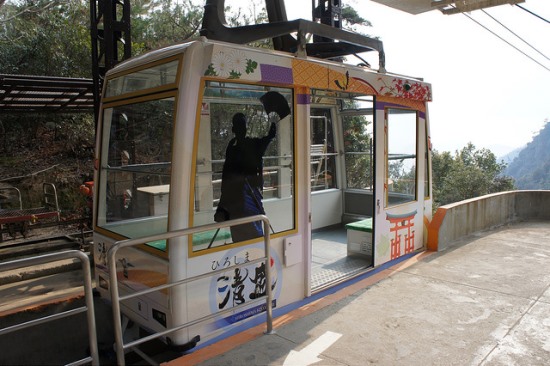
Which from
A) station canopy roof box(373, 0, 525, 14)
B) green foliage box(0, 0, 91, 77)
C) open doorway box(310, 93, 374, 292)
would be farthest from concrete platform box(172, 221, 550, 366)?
green foliage box(0, 0, 91, 77)

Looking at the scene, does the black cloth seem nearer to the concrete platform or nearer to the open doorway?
the concrete platform

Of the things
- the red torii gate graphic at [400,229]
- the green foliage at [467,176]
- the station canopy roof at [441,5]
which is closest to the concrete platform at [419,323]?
the red torii gate graphic at [400,229]

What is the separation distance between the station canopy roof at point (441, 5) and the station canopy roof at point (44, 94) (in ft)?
19.3

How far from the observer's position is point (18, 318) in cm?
429

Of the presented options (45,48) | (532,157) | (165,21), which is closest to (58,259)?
(45,48)

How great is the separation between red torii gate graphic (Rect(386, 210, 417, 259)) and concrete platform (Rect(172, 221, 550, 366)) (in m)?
0.22

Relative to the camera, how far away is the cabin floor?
4.58 metres

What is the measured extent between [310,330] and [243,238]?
0.92 m

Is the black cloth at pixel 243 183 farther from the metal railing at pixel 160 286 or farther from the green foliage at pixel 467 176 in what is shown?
the green foliage at pixel 467 176

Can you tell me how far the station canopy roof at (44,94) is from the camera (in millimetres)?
7410

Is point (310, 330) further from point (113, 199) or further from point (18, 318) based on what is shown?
point (18, 318)

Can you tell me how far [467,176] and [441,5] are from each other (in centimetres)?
1428

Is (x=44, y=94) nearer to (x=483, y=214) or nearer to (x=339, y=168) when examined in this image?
(x=339, y=168)

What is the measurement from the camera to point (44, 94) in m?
8.66
